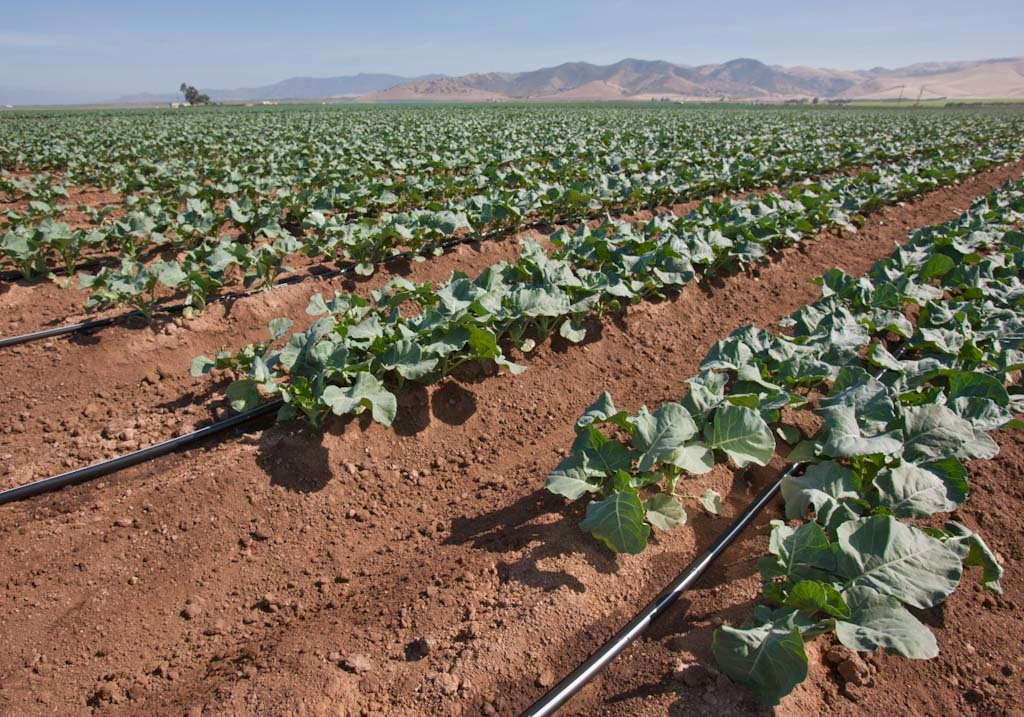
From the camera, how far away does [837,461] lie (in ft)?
10.2

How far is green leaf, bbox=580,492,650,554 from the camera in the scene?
2.36 m

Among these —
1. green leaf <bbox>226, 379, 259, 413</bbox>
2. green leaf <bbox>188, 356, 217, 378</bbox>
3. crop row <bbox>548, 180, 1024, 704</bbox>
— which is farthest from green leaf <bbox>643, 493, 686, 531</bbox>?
green leaf <bbox>188, 356, 217, 378</bbox>

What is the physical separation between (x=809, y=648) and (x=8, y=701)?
327 centimetres

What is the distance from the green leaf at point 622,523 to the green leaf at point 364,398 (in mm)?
1306

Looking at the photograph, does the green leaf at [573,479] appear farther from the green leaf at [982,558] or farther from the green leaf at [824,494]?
the green leaf at [982,558]

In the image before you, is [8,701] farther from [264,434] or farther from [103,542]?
[264,434]

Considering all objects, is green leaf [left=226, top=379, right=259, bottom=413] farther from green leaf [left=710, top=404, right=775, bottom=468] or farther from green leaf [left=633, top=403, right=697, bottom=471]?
green leaf [left=710, top=404, right=775, bottom=468]

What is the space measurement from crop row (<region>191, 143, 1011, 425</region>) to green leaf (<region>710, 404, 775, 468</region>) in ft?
4.59

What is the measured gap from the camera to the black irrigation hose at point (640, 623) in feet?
6.57

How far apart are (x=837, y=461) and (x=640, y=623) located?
1.68m

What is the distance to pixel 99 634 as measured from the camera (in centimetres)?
248

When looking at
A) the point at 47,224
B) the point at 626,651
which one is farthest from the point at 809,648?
the point at 47,224

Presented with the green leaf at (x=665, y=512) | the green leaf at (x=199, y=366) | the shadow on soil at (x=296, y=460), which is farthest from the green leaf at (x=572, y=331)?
the green leaf at (x=199, y=366)

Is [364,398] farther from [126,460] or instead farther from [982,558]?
[982,558]
